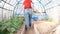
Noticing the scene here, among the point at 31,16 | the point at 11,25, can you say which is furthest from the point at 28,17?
the point at 11,25

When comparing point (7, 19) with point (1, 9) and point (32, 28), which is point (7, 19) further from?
point (32, 28)

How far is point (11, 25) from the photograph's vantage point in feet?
12.5

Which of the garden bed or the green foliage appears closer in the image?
the green foliage

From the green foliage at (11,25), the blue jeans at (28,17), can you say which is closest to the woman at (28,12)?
the blue jeans at (28,17)

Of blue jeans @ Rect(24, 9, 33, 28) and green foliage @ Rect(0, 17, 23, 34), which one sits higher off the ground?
blue jeans @ Rect(24, 9, 33, 28)

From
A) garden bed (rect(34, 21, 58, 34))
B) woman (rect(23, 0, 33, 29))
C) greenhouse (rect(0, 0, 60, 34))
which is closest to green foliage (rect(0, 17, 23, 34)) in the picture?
greenhouse (rect(0, 0, 60, 34))

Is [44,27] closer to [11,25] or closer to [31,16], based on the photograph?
[31,16]

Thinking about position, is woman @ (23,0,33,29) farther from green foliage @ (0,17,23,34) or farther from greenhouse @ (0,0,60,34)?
green foliage @ (0,17,23,34)

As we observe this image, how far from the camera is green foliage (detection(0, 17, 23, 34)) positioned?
3.74 m

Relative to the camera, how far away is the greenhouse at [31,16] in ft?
12.7

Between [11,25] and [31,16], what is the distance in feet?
1.23

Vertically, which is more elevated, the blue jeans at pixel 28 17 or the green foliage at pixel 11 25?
the blue jeans at pixel 28 17

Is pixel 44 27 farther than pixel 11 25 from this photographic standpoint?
Yes

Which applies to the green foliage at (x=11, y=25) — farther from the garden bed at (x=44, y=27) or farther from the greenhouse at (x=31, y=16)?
the garden bed at (x=44, y=27)
